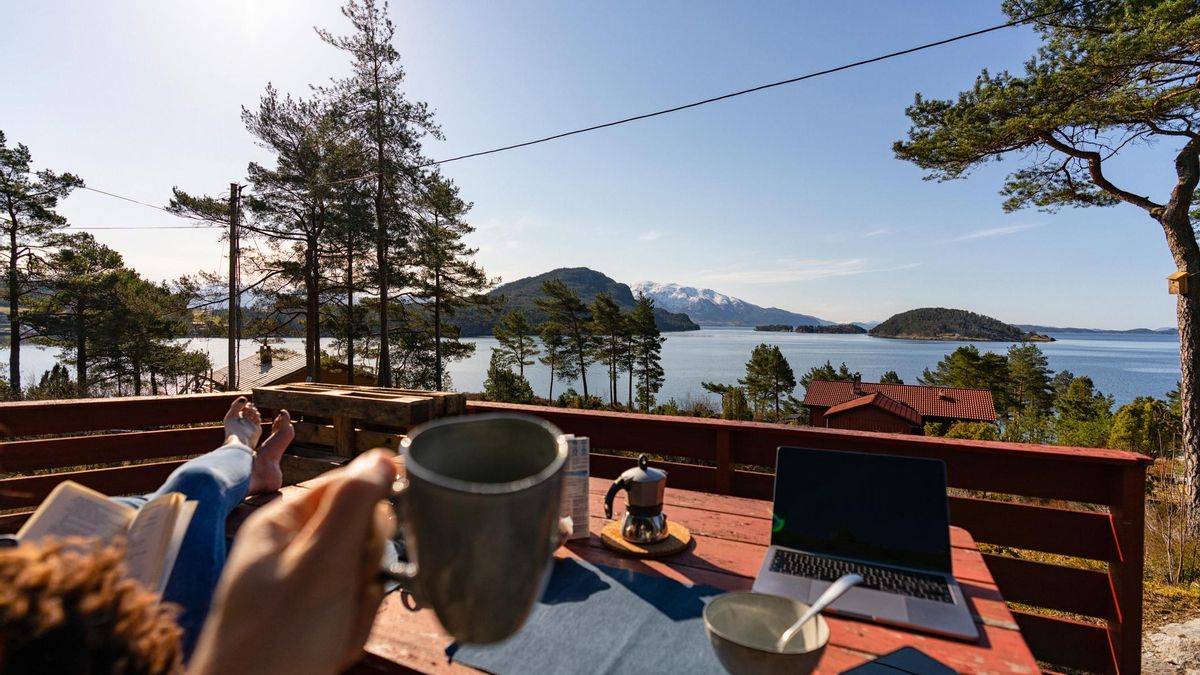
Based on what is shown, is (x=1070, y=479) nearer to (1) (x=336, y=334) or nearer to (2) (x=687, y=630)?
(2) (x=687, y=630)

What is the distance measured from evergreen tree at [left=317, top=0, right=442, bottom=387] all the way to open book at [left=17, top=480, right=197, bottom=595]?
14.2 meters

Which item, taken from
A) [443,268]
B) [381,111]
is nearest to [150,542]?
[381,111]

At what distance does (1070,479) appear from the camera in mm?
1904

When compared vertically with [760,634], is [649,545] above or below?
below

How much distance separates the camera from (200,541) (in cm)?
100

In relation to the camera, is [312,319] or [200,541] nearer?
[200,541]

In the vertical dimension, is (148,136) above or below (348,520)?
above

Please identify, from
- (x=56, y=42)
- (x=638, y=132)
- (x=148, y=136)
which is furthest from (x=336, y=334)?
(x=638, y=132)

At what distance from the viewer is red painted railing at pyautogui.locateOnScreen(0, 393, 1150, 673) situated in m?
1.81

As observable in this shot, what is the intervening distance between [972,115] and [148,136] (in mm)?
18009

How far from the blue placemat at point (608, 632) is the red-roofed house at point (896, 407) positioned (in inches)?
875

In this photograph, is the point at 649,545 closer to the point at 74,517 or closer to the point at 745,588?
the point at 745,588

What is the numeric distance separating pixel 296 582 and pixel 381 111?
1562cm

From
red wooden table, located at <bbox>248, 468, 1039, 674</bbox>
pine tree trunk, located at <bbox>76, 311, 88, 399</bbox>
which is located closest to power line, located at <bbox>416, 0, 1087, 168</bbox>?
red wooden table, located at <bbox>248, 468, 1039, 674</bbox>
